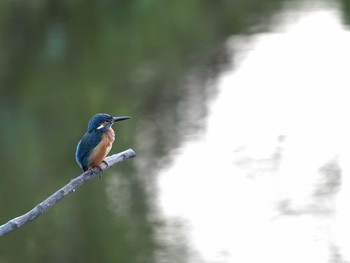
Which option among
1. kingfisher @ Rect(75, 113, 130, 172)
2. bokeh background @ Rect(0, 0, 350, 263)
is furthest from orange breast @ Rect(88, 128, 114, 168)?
bokeh background @ Rect(0, 0, 350, 263)

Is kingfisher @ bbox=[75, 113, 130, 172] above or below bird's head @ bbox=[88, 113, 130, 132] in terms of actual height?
below

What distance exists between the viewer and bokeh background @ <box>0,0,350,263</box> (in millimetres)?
4730

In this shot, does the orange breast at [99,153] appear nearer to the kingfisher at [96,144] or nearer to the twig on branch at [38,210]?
the kingfisher at [96,144]

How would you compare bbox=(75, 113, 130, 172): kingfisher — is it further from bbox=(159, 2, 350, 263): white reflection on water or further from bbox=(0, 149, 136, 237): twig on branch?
bbox=(159, 2, 350, 263): white reflection on water

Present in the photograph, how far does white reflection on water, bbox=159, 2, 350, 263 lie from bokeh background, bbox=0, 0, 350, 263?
0.04 ft

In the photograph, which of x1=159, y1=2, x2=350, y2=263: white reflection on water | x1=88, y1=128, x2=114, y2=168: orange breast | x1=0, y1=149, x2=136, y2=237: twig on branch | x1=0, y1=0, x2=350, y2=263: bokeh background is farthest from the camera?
x1=0, y1=0, x2=350, y2=263: bokeh background

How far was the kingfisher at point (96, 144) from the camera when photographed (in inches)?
97.4

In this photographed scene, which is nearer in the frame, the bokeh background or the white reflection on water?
the white reflection on water

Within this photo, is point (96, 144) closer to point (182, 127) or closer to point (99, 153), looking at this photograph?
point (99, 153)

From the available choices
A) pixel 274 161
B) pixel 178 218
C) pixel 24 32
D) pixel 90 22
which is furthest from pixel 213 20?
pixel 178 218

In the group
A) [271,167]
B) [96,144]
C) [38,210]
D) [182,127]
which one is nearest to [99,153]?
[96,144]

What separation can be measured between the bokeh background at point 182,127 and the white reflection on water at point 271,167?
0.01m

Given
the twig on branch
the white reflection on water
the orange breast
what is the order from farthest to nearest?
the white reflection on water, the orange breast, the twig on branch

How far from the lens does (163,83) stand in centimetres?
710
